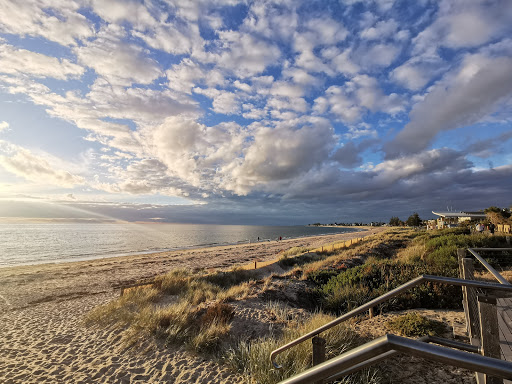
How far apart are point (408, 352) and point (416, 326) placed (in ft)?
20.2

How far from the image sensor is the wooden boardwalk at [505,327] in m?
4.25

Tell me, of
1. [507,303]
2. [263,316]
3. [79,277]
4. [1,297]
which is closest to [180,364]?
[263,316]

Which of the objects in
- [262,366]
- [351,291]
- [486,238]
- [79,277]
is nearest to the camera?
[262,366]

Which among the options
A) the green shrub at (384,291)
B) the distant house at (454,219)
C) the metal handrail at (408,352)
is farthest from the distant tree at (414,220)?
the metal handrail at (408,352)

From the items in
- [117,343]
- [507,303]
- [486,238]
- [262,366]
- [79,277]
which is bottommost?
[79,277]

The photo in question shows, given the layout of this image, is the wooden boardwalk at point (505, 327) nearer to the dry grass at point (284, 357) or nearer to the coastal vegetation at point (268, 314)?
the coastal vegetation at point (268, 314)

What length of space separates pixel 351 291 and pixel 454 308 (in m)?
2.86

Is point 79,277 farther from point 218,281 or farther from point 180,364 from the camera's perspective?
point 180,364

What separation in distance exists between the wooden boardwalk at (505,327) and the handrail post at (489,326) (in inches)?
54.6

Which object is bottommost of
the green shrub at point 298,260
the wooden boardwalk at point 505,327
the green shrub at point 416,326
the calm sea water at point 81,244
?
the calm sea water at point 81,244

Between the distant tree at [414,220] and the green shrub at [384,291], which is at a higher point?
the distant tree at [414,220]

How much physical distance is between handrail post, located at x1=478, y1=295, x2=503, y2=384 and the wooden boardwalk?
1386mm

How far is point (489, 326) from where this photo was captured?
2.56 meters

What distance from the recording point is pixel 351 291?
9156 mm
